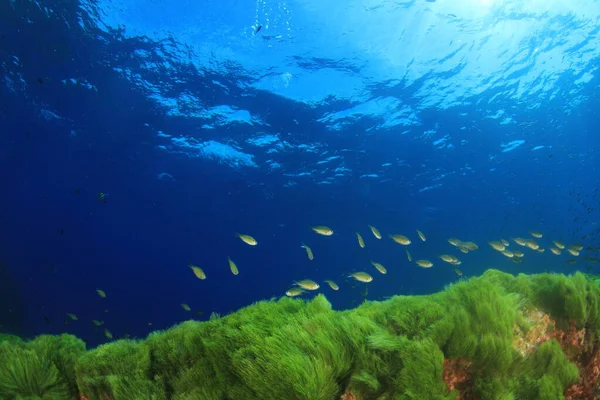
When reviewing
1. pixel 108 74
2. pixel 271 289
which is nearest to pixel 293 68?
pixel 108 74

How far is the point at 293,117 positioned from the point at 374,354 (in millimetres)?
22113

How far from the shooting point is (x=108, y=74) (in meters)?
19.5

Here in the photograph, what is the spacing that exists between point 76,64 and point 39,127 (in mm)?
9317

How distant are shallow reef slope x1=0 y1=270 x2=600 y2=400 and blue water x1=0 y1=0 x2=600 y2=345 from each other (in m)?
4.45

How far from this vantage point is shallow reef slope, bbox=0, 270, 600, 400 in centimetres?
233

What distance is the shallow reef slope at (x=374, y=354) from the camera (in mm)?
2330

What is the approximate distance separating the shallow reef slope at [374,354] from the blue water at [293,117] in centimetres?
445

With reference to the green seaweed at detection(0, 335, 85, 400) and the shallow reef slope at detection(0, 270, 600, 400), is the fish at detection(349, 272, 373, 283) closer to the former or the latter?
the shallow reef slope at detection(0, 270, 600, 400)

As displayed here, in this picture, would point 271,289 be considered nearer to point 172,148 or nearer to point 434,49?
point 172,148

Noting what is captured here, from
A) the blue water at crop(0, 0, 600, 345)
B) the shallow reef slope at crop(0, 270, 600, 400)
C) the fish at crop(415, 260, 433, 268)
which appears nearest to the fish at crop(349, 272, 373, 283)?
the blue water at crop(0, 0, 600, 345)

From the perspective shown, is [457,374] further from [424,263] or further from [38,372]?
[424,263]

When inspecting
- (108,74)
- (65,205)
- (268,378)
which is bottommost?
(268,378)

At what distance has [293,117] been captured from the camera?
23391 mm

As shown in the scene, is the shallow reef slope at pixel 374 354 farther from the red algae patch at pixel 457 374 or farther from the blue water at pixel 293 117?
the blue water at pixel 293 117
